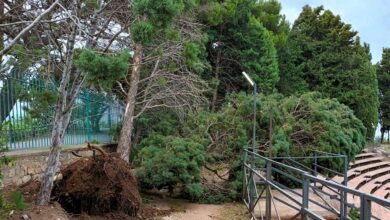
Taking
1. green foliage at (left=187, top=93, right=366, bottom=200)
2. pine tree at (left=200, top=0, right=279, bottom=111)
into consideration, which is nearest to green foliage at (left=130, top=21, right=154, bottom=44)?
green foliage at (left=187, top=93, right=366, bottom=200)

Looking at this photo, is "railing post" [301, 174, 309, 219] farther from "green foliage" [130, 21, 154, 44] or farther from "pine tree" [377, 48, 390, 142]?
"pine tree" [377, 48, 390, 142]

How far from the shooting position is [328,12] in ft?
87.4

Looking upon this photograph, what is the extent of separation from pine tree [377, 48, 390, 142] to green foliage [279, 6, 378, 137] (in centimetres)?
839

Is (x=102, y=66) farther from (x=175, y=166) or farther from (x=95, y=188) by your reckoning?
(x=175, y=166)

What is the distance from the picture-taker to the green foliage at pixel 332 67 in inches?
957

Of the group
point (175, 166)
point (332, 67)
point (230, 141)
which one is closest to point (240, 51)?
point (332, 67)

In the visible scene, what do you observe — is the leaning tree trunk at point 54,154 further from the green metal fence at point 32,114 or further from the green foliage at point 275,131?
the green foliage at point 275,131

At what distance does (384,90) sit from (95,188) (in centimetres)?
3257

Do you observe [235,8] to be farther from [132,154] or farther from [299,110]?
[132,154]

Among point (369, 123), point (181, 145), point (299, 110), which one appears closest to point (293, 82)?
point (369, 123)

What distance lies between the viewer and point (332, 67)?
24953 mm

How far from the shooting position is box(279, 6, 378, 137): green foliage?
24.3 m

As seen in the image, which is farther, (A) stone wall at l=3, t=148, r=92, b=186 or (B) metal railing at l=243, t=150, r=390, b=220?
(A) stone wall at l=3, t=148, r=92, b=186

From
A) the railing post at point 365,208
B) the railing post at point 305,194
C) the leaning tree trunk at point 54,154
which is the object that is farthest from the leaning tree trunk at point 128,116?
the railing post at point 365,208
